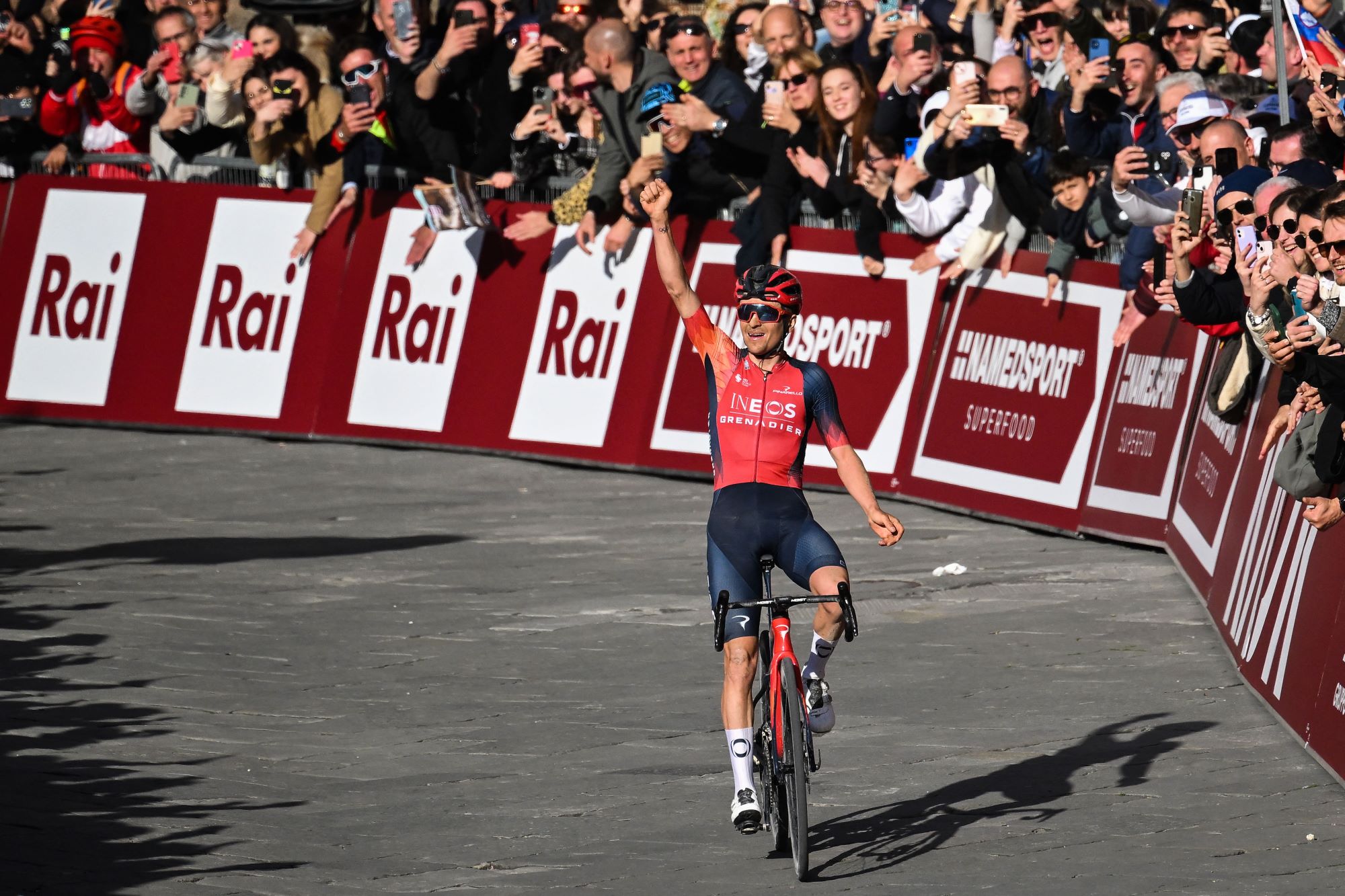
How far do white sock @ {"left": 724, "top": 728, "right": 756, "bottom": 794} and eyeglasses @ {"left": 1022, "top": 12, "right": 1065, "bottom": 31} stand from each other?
9708mm

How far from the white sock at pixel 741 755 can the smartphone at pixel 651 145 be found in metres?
9.50

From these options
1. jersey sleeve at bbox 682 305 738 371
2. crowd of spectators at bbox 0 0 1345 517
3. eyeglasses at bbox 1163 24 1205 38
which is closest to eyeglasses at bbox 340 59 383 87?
crowd of spectators at bbox 0 0 1345 517

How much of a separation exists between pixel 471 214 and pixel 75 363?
15.4ft

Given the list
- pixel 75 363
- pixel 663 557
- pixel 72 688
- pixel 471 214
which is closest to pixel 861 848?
pixel 72 688

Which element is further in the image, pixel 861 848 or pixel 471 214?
pixel 471 214

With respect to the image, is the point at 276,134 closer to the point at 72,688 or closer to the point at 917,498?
the point at 917,498

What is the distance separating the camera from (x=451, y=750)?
9.97m

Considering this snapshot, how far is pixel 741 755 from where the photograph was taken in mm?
8180

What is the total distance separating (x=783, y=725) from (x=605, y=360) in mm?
10325

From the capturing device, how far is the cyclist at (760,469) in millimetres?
8344

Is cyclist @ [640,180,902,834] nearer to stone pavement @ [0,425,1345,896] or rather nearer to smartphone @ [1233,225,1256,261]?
stone pavement @ [0,425,1345,896]

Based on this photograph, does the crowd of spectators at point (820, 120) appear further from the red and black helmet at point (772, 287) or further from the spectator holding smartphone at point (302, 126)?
the red and black helmet at point (772, 287)

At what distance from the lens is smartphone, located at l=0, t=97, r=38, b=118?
68.8 feet

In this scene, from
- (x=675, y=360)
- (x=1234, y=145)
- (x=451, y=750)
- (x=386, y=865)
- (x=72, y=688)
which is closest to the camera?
(x=386, y=865)
